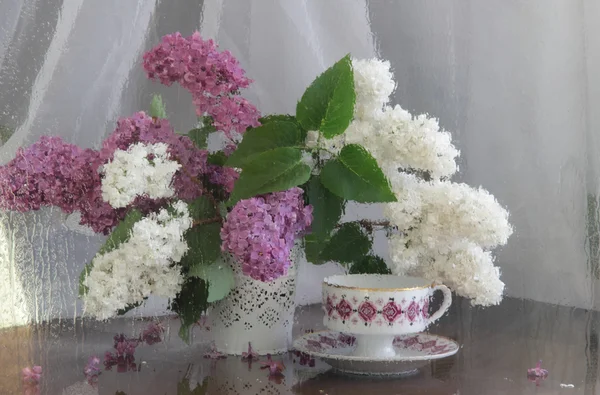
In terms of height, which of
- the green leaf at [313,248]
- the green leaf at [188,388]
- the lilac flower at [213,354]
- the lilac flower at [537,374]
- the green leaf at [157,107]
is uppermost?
the green leaf at [157,107]

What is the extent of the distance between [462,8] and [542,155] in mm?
222

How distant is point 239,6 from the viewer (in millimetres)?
985

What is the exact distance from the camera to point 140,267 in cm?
71

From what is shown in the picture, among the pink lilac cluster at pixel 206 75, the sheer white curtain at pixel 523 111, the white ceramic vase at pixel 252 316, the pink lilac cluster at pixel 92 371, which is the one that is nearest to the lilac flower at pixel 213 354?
the white ceramic vase at pixel 252 316

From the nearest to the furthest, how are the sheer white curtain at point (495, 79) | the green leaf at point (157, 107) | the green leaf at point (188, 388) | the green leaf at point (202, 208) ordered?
the green leaf at point (188, 388), the green leaf at point (202, 208), the green leaf at point (157, 107), the sheer white curtain at point (495, 79)

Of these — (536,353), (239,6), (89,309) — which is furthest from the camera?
(239,6)

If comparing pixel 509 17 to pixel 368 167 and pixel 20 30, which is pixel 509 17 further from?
pixel 20 30

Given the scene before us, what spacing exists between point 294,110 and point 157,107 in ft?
0.49

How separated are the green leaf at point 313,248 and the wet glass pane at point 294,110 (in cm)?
Answer: 2

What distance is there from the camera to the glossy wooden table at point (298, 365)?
68 centimetres

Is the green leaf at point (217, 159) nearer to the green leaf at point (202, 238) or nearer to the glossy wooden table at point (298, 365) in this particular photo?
the green leaf at point (202, 238)

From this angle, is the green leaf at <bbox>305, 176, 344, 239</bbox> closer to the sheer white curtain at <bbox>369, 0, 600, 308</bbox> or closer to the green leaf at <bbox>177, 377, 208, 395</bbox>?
the green leaf at <bbox>177, 377, 208, 395</bbox>

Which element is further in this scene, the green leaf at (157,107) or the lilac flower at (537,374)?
the green leaf at (157,107)

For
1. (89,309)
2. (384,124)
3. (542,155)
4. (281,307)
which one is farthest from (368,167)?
(542,155)
